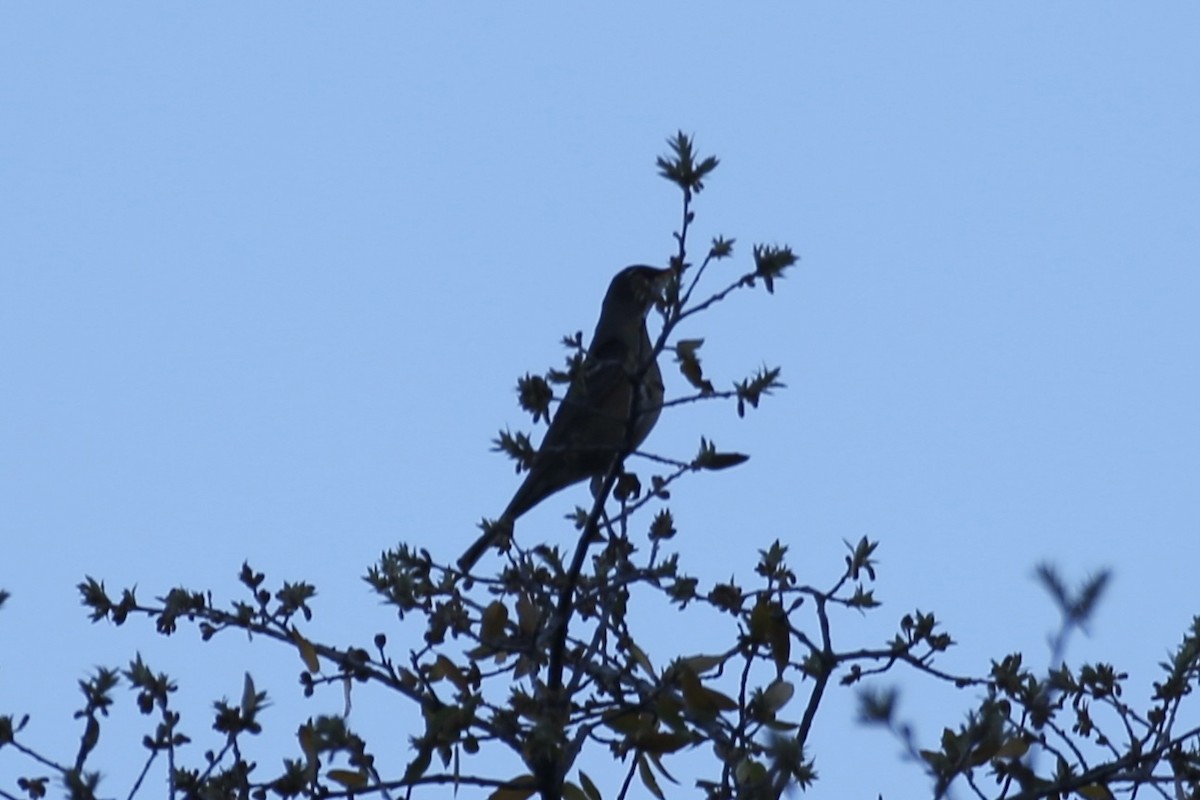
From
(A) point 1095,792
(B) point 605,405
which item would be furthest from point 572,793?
(B) point 605,405

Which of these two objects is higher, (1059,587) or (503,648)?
(503,648)

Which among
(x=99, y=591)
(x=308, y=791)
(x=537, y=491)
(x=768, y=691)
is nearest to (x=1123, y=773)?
(x=768, y=691)

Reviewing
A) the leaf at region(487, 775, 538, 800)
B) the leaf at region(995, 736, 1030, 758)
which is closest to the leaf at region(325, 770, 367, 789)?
the leaf at region(487, 775, 538, 800)

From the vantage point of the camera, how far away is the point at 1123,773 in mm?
4574

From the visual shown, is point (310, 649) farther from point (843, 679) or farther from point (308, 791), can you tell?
point (843, 679)

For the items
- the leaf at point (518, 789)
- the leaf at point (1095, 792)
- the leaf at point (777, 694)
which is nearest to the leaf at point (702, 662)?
the leaf at point (777, 694)

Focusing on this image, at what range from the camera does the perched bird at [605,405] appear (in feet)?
14.6

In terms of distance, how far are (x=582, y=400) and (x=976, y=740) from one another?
1.29 m

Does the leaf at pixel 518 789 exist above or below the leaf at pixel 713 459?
below

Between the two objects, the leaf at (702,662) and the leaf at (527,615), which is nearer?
the leaf at (702,662)

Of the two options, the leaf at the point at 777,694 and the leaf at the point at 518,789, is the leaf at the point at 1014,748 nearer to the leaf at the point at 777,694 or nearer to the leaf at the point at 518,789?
the leaf at the point at 777,694

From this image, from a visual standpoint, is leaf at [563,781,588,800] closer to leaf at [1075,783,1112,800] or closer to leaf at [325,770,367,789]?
leaf at [325,770,367,789]

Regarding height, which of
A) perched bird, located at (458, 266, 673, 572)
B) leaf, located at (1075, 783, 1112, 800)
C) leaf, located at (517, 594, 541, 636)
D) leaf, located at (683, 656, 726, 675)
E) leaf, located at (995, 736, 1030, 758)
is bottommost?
leaf, located at (995, 736, 1030, 758)

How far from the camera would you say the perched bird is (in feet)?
14.6
